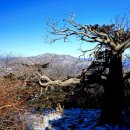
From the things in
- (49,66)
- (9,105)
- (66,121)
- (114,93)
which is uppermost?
(49,66)

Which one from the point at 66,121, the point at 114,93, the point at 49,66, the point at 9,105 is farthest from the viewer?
the point at 49,66

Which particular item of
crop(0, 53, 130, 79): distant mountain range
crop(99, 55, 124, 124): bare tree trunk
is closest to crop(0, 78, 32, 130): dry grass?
crop(99, 55, 124, 124): bare tree trunk

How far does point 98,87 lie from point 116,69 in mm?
8959

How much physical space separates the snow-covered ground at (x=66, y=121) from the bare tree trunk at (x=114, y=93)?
593 millimetres

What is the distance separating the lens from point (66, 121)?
17.1 m

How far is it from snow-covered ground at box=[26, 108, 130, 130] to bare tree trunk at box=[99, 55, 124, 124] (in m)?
0.59

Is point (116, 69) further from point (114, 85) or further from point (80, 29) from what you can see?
point (80, 29)

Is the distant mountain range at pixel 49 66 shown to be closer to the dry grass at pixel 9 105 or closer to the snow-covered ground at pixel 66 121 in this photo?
the snow-covered ground at pixel 66 121

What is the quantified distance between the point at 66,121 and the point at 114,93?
3371 mm

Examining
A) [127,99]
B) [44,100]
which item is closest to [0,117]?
[44,100]

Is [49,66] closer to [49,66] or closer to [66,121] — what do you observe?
[49,66]

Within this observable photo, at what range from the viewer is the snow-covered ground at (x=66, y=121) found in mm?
15469

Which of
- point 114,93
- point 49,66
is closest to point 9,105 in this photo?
point 114,93

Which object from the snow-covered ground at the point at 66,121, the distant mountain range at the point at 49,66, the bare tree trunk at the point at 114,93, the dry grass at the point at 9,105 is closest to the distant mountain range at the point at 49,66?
the distant mountain range at the point at 49,66
